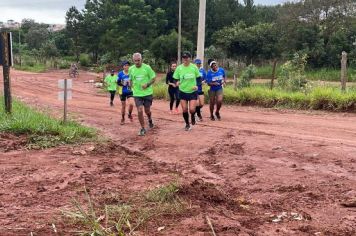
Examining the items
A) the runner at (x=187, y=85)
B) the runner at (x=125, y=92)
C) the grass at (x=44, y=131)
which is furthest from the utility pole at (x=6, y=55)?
the runner at (x=187, y=85)

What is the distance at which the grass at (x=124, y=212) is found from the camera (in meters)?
4.69

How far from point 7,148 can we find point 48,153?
35.8 inches

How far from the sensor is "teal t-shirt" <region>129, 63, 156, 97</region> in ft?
36.2

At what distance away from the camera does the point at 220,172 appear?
7250 mm

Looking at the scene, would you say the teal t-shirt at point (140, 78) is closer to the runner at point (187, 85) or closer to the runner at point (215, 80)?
the runner at point (187, 85)

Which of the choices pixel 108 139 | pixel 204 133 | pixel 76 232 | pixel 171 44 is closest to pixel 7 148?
pixel 108 139

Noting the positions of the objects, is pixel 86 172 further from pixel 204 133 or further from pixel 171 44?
pixel 171 44

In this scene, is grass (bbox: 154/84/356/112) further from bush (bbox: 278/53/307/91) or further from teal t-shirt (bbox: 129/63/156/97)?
teal t-shirt (bbox: 129/63/156/97)

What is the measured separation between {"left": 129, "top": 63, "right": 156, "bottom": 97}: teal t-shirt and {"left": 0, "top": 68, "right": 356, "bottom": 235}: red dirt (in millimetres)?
951

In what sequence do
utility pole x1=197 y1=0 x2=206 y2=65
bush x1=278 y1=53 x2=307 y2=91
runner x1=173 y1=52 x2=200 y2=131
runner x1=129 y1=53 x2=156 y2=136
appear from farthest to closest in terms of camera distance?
bush x1=278 y1=53 x2=307 y2=91 → utility pole x1=197 y1=0 x2=206 y2=65 → runner x1=173 y1=52 x2=200 y2=131 → runner x1=129 y1=53 x2=156 y2=136

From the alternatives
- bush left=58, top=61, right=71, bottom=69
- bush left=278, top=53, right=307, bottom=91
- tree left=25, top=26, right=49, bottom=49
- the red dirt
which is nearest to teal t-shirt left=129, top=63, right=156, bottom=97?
the red dirt

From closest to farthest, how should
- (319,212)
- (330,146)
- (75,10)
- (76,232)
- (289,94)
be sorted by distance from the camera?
(76,232), (319,212), (330,146), (289,94), (75,10)

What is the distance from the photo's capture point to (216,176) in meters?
7.03

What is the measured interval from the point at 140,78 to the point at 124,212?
6171 mm
